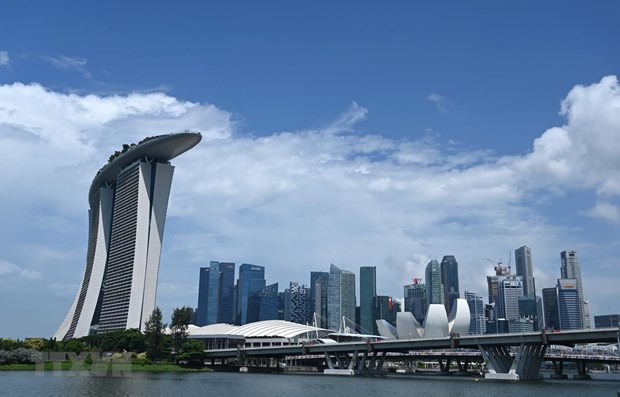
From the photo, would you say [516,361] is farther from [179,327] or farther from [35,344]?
[35,344]

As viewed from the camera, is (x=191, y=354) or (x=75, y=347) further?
(x=75, y=347)

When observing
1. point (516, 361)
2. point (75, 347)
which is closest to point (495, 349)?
point (516, 361)

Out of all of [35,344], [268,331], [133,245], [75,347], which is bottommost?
[75,347]

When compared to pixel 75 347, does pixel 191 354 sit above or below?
below

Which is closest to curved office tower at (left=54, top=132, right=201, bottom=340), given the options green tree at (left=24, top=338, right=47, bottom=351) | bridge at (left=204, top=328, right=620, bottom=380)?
green tree at (left=24, top=338, right=47, bottom=351)

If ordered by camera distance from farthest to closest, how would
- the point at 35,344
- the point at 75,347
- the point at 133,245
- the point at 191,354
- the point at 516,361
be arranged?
the point at 133,245 → the point at 75,347 → the point at 191,354 → the point at 35,344 → the point at 516,361

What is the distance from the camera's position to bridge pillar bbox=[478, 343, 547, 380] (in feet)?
328

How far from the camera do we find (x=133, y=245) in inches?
6964

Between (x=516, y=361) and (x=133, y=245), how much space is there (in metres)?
Answer: 112

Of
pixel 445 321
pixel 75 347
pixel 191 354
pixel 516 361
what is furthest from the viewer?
pixel 445 321

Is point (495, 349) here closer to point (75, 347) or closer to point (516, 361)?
point (516, 361)

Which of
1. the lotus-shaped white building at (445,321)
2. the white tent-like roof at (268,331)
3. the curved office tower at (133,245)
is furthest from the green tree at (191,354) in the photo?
the lotus-shaped white building at (445,321)

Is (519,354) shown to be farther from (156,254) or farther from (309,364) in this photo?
(156,254)

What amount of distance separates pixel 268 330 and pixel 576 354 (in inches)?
3227
